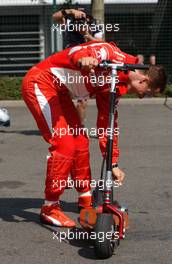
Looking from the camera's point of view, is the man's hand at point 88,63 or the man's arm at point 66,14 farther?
the man's arm at point 66,14

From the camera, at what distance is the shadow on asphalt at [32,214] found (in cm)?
516

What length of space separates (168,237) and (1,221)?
1435 millimetres

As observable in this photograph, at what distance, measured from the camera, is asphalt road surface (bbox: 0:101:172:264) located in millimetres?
5004

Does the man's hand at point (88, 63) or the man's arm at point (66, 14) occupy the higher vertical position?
the man's hand at point (88, 63)

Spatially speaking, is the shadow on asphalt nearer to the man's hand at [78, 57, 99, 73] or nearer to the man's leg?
the man's leg

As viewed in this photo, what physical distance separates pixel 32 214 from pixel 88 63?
70.7 inches

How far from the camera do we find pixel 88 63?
481 centimetres

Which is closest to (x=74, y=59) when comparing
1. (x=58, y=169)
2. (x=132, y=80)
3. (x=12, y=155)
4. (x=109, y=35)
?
Result: (x=132, y=80)

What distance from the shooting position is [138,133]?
10.6 meters

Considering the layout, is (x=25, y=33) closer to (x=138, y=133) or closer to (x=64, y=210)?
(x=138, y=133)

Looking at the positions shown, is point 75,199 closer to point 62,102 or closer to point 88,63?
point 62,102

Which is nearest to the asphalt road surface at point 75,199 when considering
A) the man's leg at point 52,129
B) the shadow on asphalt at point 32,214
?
the shadow on asphalt at point 32,214

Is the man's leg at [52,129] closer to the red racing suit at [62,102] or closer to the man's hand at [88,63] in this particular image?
the red racing suit at [62,102]

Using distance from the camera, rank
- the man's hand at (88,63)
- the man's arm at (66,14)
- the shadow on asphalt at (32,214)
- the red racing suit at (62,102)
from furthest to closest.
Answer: the man's arm at (66,14) → the red racing suit at (62,102) → the shadow on asphalt at (32,214) → the man's hand at (88,63)
